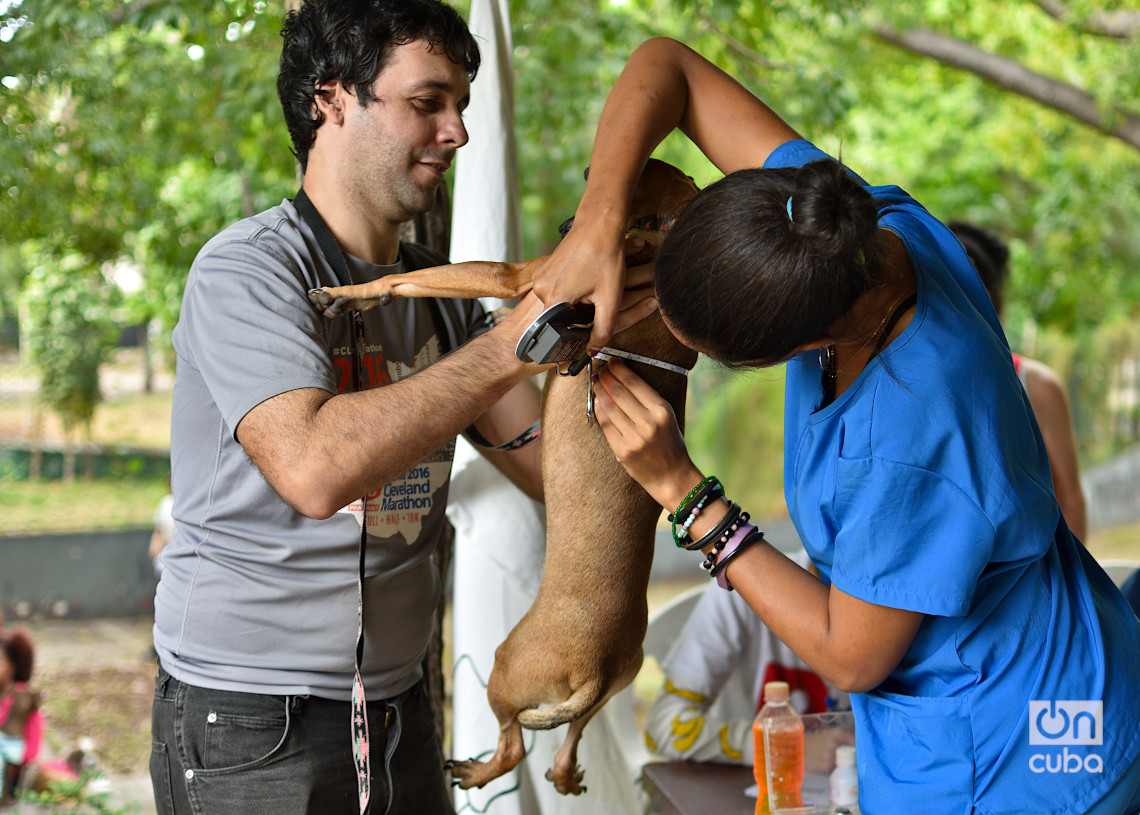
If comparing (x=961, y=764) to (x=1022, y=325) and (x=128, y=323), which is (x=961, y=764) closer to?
(x=128, y=323)

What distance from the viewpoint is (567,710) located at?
1.88m

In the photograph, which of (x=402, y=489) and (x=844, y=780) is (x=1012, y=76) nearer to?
(x=844, y=780)

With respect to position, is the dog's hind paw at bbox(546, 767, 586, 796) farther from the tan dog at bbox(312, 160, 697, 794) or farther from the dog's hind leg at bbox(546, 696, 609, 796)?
the tan dog at bbox(312, 160, 697, 794)

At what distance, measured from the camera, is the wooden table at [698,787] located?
103 inches

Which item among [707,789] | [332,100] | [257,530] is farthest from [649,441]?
[707,789]

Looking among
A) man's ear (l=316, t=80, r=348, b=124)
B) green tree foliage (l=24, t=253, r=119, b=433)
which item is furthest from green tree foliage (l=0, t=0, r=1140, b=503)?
man's ear (l=316, t=80, r=348, b=124)

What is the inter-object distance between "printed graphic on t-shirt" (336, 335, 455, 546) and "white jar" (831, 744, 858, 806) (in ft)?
4.51

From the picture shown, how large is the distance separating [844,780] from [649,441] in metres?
1.42

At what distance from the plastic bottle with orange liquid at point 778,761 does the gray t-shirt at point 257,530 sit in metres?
1.05

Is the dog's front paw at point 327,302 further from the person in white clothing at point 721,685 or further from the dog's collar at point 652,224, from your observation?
the person in white clothing at point 721,685

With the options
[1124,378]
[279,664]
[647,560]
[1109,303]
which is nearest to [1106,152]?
[1109,303]

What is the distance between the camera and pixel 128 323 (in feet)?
24.7

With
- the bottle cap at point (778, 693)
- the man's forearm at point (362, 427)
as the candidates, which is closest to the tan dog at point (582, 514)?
the man's forearm at point (362, 427)

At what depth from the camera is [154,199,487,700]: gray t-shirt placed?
5.53 feet
